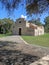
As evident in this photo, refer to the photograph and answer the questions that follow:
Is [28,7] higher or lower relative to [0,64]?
higher

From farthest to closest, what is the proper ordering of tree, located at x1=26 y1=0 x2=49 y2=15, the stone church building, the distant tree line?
the distant tree line < the stone church building < tree, located at x1=26 y1=0 x2=49 y2=15

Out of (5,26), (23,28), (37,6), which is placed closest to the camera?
(37,6)

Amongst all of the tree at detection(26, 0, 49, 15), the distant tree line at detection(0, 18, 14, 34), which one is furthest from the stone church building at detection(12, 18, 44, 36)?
the tree at detection(26, 0, 49, 15)

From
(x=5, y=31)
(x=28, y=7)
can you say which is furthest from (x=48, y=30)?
(x=28, y=7)

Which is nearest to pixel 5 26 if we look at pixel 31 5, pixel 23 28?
pixel 23 28

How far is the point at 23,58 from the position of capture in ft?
31.2

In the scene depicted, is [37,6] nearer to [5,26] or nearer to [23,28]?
[23,28]

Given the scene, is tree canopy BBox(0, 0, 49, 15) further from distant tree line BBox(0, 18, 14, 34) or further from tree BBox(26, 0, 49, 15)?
distant tree line BBox(0, 18, 14, 34)

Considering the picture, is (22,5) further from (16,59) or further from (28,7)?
(16,59)

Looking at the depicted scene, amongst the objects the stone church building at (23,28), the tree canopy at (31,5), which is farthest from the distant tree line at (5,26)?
the tree canopy at (31,5)

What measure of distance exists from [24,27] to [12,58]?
3230 cm

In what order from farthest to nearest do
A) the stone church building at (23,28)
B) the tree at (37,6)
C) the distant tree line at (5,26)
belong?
1. the distant tree line at (5,26)
2. the stone church building at (23,28)
3. the tree at (37,6)

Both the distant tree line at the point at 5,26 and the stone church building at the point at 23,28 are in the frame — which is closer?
the stone church building at the point at 23,28

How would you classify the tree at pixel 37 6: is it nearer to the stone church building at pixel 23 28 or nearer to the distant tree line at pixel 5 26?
the stone church building at pixel 23 28
